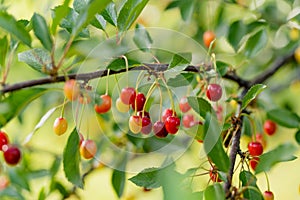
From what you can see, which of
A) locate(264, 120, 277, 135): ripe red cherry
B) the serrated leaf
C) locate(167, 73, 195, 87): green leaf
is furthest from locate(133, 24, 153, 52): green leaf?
locate(264, 120, 277, 135): ripe red cherry

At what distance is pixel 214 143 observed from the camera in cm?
87

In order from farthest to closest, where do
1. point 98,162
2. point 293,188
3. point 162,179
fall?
point 293,188
point 98,162
point 162,179

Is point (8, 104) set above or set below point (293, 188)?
above

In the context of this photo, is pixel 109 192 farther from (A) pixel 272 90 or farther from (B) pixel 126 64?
(B) pixel 126 64

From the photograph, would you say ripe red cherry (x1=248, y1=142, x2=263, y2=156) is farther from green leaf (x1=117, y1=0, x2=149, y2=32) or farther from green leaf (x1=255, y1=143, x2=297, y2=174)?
green leaf (x1=117, y1=0, x2=149, y2=32)

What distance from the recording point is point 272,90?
2.23 m

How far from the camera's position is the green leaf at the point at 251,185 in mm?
958

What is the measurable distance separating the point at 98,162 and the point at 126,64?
2.44 ft

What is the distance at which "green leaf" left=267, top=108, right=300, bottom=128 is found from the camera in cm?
140

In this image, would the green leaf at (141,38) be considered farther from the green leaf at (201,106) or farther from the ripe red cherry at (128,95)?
the green leaf at (201,106)

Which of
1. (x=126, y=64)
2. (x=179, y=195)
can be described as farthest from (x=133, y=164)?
(x=179, y=195)

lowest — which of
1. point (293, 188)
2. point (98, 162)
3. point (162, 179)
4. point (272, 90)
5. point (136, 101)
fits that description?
point (293, 188)

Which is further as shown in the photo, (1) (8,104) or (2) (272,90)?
(2) (272,90)

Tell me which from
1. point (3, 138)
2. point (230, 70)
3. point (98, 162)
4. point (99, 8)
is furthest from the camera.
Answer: point (98, 162)
